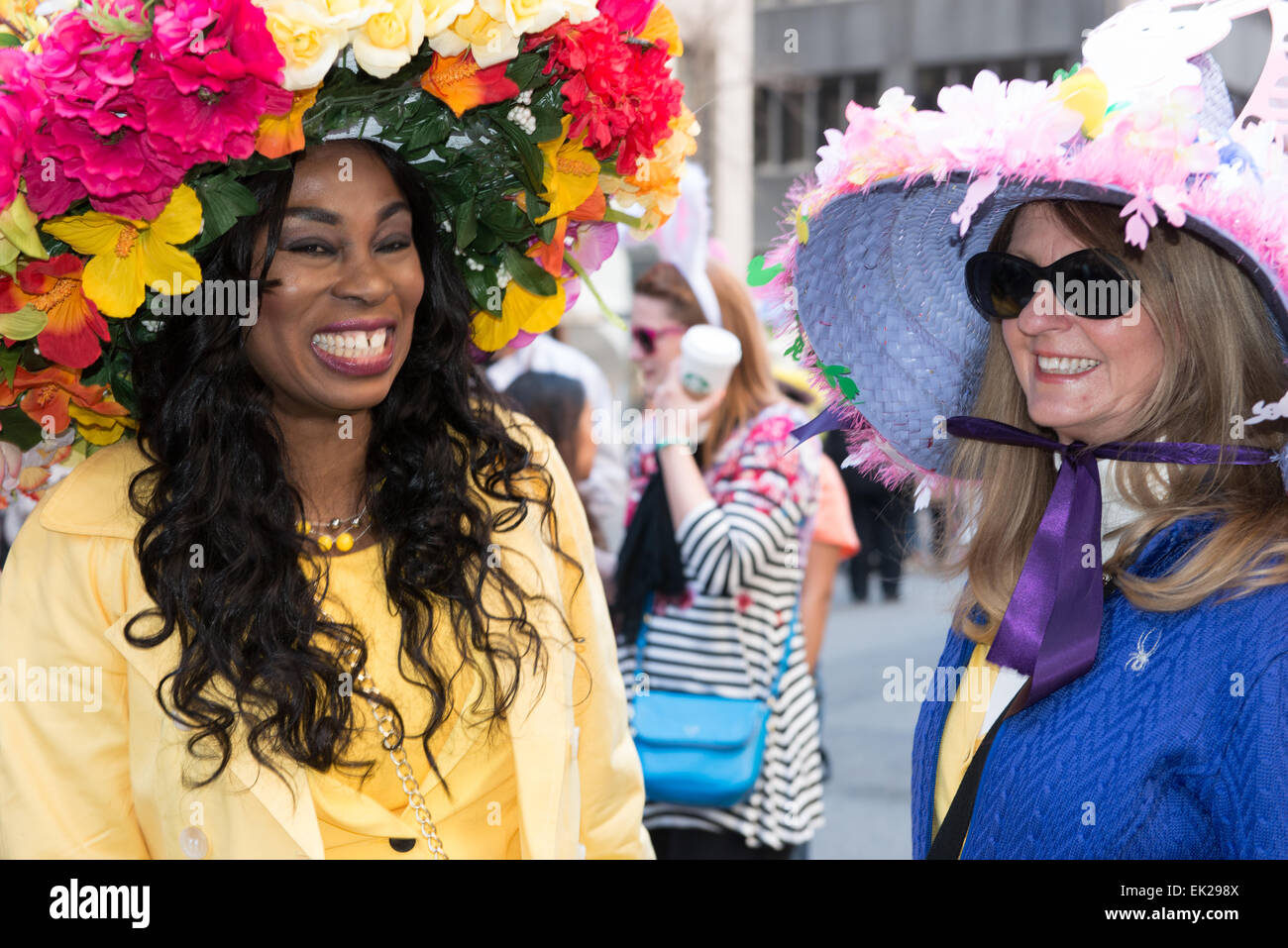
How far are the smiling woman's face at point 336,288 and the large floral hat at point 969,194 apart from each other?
66 centimetres

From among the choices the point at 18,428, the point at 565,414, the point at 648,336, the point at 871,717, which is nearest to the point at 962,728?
the point at 18,428

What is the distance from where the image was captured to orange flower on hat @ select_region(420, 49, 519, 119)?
77.9 inches

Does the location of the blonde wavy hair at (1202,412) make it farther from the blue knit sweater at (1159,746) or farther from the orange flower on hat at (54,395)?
the orange flower on hat at (54,395)

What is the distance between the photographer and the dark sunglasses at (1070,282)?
74.8 inches

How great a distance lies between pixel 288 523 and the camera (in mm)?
2164

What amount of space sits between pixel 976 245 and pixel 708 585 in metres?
1.49

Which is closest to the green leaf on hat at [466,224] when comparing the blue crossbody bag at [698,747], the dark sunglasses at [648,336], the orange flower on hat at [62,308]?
the orange flower on hat at [62,308]

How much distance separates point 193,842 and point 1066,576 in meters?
1.36

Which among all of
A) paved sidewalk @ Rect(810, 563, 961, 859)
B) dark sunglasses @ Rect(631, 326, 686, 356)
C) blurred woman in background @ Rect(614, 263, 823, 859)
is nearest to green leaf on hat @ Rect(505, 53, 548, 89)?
paved sidewalk @ Rect(810, 563, 961, 859)

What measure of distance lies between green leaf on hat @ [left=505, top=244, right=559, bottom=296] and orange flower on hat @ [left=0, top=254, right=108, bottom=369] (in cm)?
72

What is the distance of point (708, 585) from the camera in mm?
3543

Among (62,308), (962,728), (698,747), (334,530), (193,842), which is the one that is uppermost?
(62,308)

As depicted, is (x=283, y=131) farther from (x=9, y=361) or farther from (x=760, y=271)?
(x=760, y=271)
